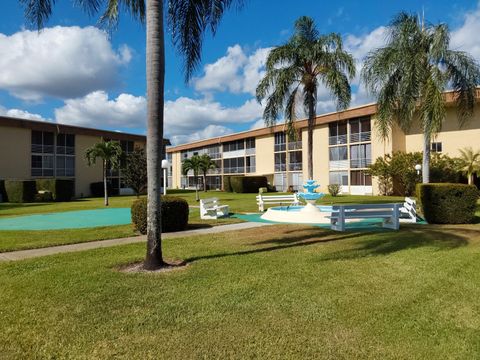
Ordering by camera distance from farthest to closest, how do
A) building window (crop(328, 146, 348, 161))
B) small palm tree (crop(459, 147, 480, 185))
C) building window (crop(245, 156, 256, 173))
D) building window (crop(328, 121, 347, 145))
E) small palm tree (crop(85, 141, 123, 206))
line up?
building window (crop(245, 156, 256, 173))
building window (crop(328, 146, 348, 161))
building window (crop(328, 121, 347, 145))
small palm tree (crop(459, 147, 480, 185))
small palm tree (crop(85, 141, 123, 206))

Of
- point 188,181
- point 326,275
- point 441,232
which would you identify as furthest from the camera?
point 188,181

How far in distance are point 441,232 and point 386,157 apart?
25584 millimetres

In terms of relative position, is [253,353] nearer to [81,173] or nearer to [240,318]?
[240,318]

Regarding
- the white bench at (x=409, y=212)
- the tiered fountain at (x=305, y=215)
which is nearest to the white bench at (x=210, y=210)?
the tiered fountain at (x=305, y=215)

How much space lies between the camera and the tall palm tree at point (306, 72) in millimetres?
20766

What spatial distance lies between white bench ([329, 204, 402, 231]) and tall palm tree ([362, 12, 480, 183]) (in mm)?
5308

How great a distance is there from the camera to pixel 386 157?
35531 mm

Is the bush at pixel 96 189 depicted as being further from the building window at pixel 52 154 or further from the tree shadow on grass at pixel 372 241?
the tree shadow on grass at pixel 372 241

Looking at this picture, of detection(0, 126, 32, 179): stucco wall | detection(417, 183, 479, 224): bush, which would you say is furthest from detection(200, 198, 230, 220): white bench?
detection(0, 126, 32, 179): stucco wall

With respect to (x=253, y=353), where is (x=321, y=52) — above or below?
above

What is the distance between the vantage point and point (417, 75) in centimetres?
1733

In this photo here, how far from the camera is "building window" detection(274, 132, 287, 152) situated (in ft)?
166

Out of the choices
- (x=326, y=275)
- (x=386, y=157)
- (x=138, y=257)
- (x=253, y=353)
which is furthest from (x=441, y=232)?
(x=386, y=157)

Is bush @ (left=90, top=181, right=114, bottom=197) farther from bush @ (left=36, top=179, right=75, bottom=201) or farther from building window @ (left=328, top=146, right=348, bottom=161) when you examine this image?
building window @ (left=328, top=146, right=348, bottom=161)
